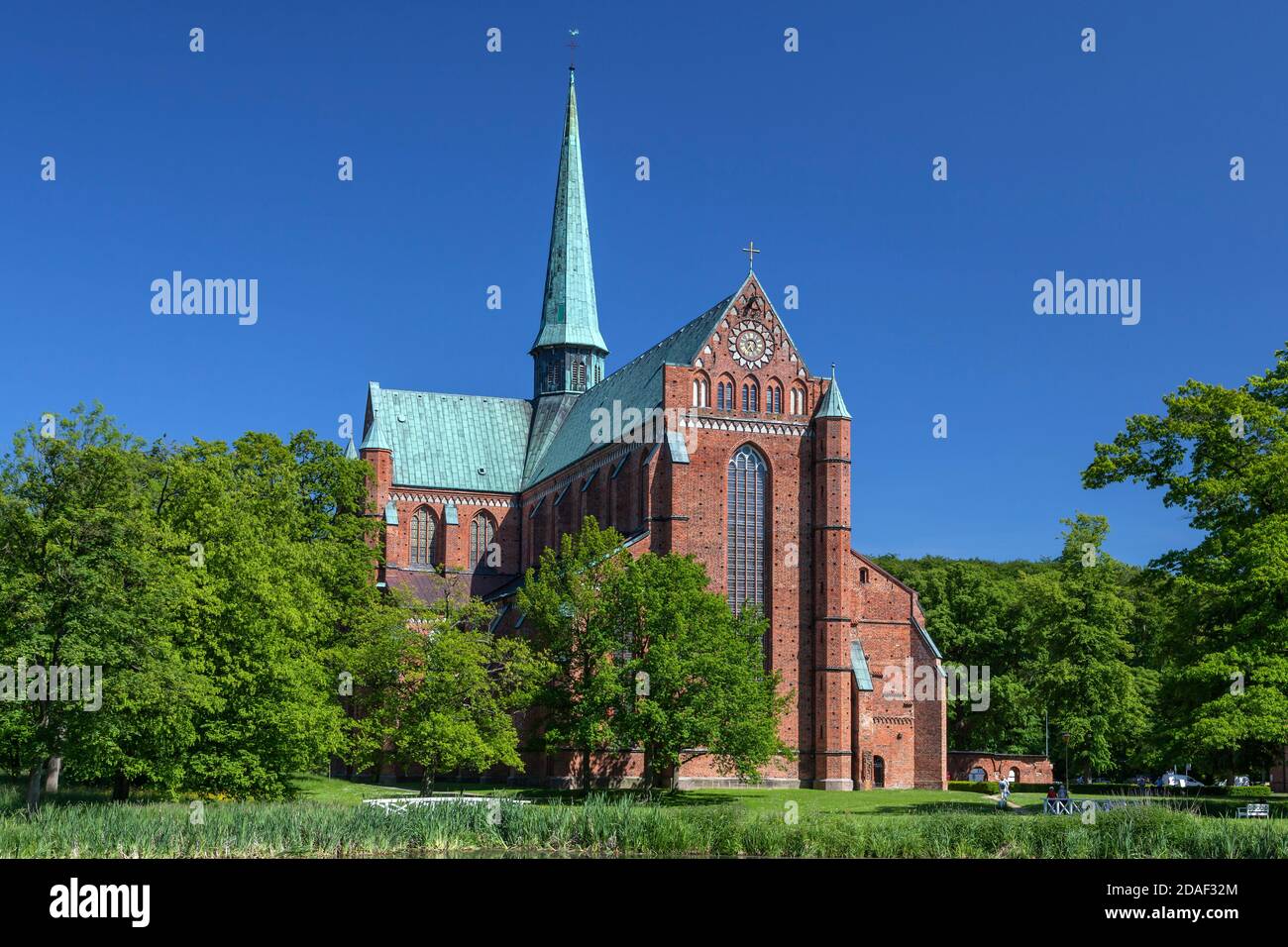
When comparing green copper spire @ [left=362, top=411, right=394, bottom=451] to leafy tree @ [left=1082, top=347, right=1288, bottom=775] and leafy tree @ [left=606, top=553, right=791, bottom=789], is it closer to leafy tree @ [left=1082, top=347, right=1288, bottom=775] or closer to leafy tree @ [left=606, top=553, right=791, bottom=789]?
leafy tree @ [left=606, top=553, right=791, bottom=789]

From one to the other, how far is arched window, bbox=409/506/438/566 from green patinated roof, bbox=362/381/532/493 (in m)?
1.83

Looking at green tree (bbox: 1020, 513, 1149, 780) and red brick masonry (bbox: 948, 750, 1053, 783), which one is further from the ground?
green tree (bbox: 1020, 513, 1149, 780)

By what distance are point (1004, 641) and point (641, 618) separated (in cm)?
3583

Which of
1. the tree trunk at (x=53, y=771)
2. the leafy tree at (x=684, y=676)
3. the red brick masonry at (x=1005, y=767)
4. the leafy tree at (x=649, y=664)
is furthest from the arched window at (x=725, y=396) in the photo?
the tree trunk at (x=53, y=771)

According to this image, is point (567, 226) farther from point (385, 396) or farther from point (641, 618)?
point (641, 618)

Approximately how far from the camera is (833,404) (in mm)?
67062

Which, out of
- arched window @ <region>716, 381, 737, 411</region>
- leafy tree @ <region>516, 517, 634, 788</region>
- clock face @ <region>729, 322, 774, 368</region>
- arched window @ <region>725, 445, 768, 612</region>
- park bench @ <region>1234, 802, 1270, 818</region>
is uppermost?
clock face @ <region>729, 322, 774, 368</region>

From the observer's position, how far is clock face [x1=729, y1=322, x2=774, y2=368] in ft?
220

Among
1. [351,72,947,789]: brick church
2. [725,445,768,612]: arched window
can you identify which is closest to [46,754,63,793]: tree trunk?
[351,72,947,789]: brick church

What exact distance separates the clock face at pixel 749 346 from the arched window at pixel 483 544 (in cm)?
2537

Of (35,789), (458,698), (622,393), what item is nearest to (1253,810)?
(458,698)
